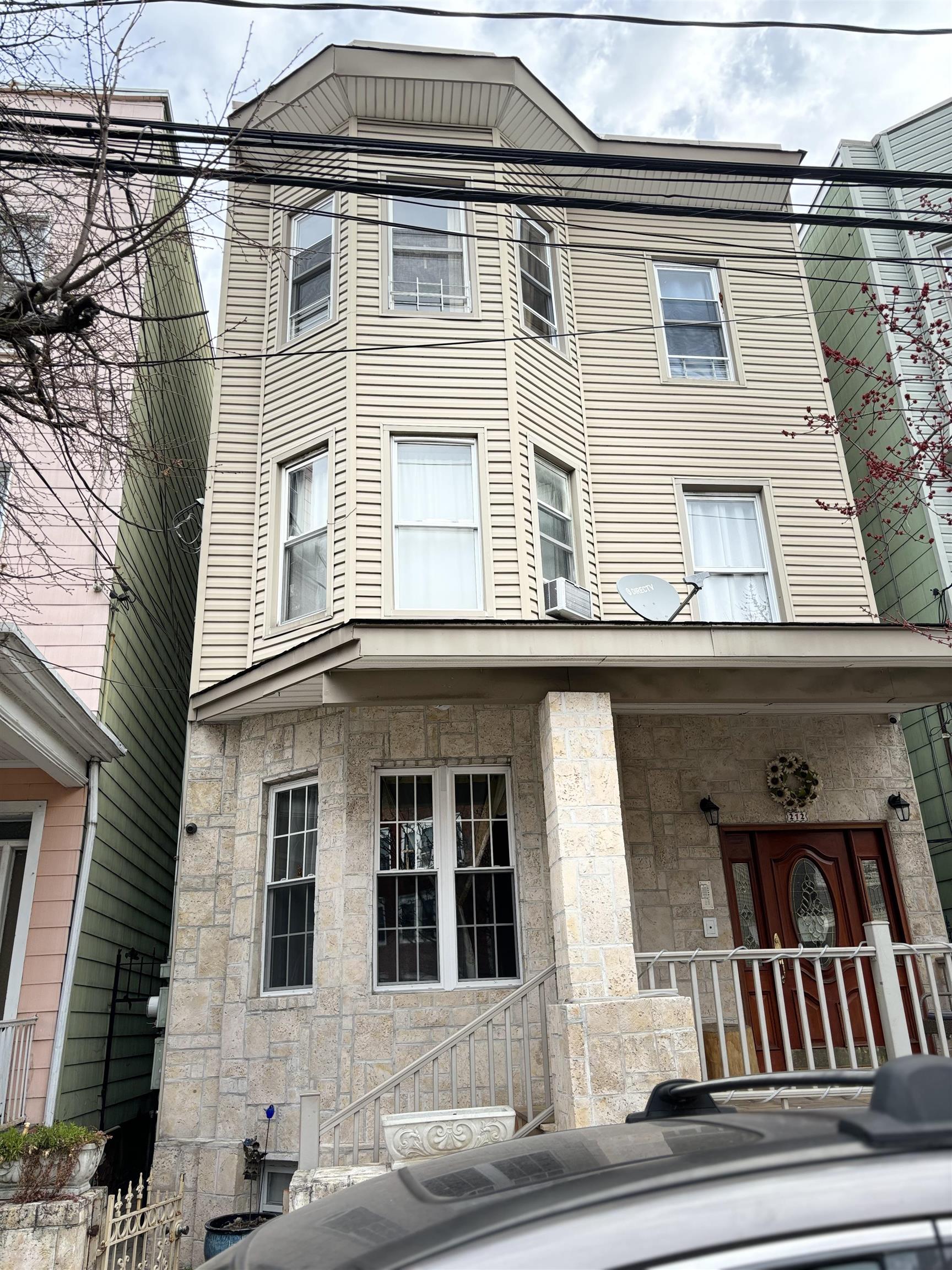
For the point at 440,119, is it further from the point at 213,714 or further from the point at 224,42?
the point at 213,714

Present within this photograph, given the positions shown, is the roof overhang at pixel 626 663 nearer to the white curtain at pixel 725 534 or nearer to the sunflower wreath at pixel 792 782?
the sunflower wreath at pixel 792 782

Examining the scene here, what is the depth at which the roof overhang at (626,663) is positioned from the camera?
7.02m

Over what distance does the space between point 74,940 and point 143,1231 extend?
2.66 meters

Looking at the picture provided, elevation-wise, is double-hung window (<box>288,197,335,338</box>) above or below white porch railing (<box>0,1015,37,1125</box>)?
above

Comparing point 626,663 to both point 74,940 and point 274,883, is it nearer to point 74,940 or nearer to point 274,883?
point 274,883

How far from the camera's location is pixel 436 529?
9.54 metres

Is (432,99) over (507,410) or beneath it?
over

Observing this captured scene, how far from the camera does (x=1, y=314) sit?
5398 mm

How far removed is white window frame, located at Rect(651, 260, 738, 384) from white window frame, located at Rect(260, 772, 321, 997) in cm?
636

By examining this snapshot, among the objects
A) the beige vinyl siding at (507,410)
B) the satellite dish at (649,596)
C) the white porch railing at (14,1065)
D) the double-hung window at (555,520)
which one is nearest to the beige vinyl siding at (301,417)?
the beige vinyl siding at (507,410)

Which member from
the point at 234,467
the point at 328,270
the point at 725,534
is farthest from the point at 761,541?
the point at 234,467

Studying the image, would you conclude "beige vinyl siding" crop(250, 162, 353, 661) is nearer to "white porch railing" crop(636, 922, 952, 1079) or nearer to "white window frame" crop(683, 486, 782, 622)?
"white window frame" crop(683, 486, 782, 622)

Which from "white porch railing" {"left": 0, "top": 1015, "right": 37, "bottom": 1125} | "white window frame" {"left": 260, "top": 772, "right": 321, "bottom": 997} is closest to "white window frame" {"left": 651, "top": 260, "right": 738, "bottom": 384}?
"white window frame" {"left": 260, "top": 772, "right": 321, "bottom": 997}

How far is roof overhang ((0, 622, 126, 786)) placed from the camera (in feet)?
21.7
